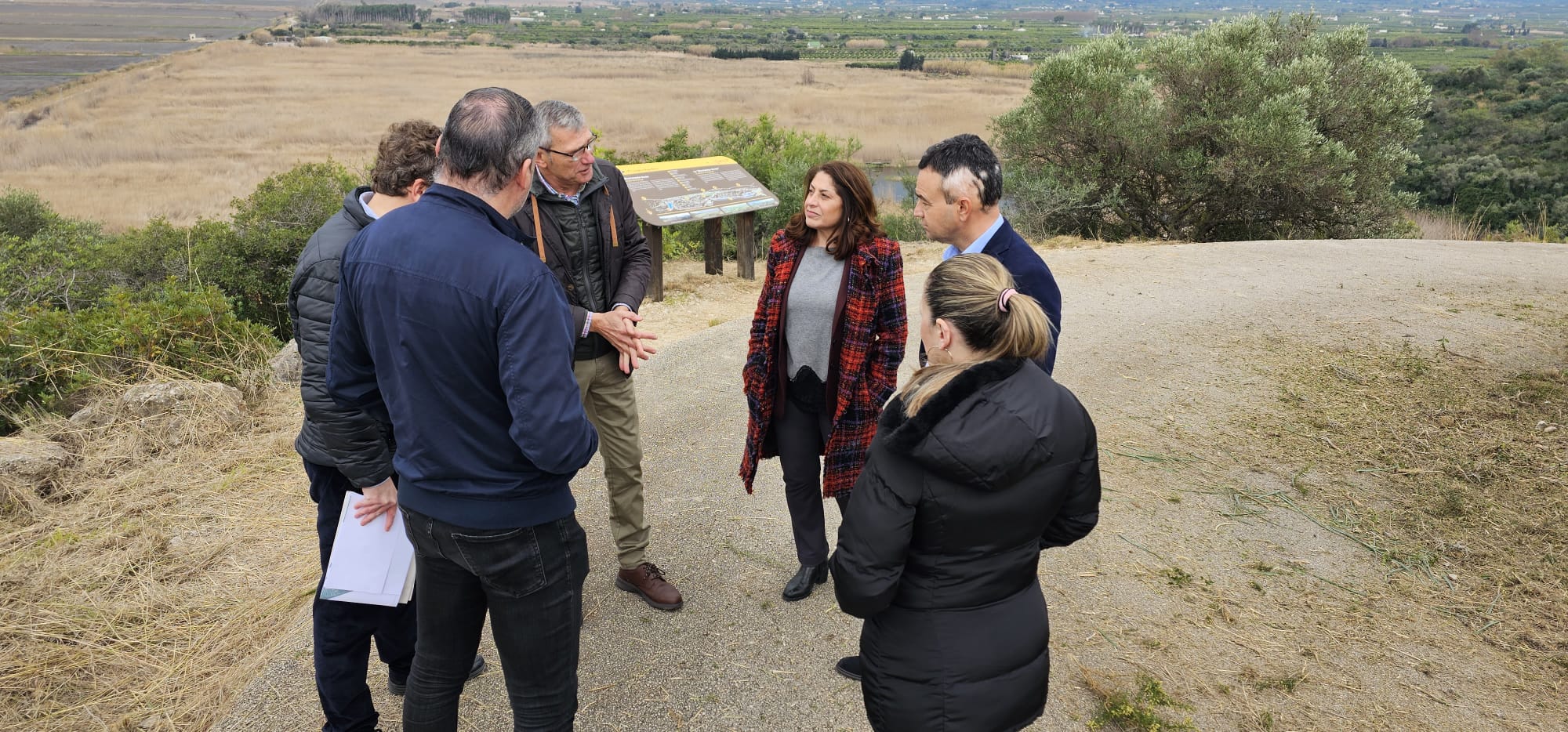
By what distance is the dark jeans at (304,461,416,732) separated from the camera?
2.74m

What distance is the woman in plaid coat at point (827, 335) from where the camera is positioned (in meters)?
3.30

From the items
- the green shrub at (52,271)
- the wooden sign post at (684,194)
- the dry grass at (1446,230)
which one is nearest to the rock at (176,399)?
the green shrub at (52,271)

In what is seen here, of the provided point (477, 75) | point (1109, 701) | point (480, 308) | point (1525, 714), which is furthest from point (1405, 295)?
point (477, 75)

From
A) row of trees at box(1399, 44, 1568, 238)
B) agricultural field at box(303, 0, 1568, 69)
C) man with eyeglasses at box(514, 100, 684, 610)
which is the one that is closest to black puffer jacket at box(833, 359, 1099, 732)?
man with eyeglasses at box(514, 100, 684, 610)

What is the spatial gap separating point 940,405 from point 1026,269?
108cm

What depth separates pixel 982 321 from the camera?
207 centimetres

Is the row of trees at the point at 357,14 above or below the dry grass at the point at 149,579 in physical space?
above

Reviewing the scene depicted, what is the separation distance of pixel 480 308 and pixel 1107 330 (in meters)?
6.69

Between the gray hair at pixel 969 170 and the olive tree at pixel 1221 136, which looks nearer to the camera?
the gray hair at pixel 969 170

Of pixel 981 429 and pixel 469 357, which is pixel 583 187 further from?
pixel 981 429

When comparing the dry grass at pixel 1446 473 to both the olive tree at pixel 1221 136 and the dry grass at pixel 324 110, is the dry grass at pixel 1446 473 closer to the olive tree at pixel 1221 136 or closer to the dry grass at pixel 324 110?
the olive tree at pixel 1221 136

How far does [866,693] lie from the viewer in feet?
7.45

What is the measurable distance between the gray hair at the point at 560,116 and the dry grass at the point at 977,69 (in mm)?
65229

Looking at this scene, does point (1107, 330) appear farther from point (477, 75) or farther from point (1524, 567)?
point (477, 75)
